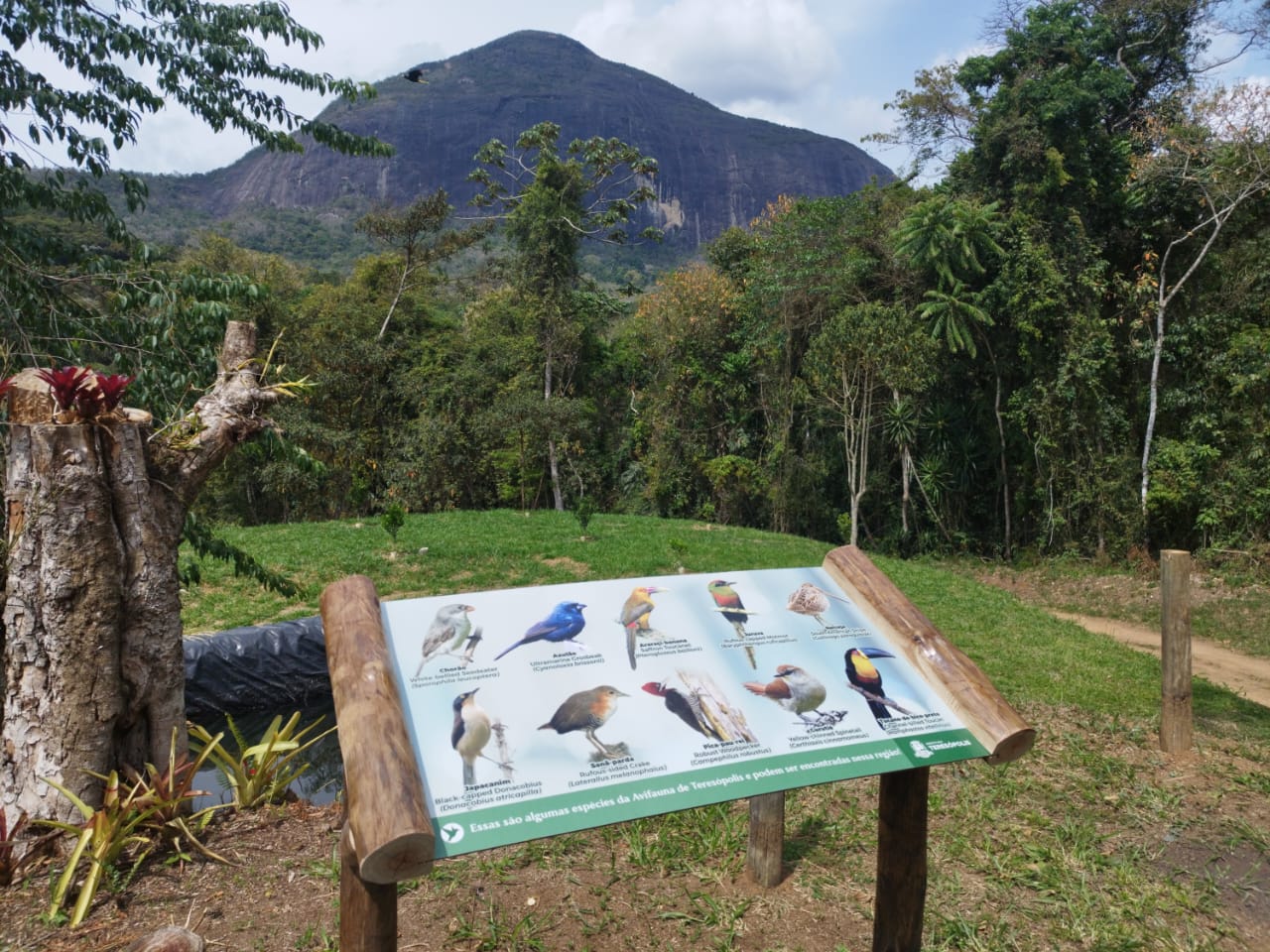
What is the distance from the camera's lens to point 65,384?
2.97 m

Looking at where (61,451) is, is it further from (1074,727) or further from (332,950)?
(1074,727)

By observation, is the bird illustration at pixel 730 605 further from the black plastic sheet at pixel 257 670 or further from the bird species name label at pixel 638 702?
the black plastic sheet at pixel 257 670

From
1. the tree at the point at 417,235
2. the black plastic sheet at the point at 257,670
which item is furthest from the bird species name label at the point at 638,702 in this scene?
the tree at the point at 417,235

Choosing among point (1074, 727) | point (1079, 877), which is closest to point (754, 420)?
point (1074, 727)

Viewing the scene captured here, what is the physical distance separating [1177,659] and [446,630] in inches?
174

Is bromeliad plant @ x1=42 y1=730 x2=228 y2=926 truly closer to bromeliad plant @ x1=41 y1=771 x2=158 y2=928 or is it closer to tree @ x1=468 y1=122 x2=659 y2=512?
bromeliad plant @ x1=41 y1=771 x2=158 y2=928

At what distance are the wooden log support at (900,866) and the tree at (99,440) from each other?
9.00 ft

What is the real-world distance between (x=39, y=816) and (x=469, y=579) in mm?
5819

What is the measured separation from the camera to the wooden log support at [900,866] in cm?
237

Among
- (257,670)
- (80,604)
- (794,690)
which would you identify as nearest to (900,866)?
(794,690)

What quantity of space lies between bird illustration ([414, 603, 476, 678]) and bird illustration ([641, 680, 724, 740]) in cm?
48

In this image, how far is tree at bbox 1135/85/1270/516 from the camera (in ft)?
35.0

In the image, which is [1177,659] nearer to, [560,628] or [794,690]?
[794,690]

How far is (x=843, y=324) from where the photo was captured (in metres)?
12.8
